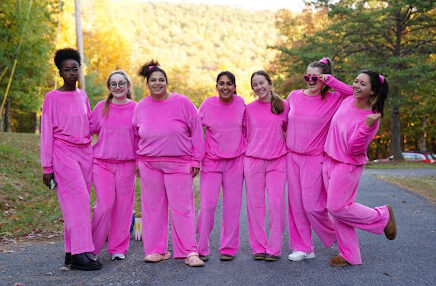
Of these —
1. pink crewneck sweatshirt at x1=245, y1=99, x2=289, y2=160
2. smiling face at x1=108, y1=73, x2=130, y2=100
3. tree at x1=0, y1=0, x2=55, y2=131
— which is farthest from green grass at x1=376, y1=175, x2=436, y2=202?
tree at x1=0, y1=0, x2=55, y2=131

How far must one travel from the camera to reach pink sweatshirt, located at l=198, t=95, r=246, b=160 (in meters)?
5.84

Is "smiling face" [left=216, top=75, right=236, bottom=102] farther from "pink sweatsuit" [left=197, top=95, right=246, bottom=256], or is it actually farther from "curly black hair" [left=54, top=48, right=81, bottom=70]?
"curly black hair" [left=54, top=48, right=81, bottom=70]

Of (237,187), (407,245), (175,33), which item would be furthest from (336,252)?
(175,33)

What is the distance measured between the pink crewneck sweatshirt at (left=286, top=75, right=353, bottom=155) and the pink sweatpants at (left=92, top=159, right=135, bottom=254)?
6.59 feet

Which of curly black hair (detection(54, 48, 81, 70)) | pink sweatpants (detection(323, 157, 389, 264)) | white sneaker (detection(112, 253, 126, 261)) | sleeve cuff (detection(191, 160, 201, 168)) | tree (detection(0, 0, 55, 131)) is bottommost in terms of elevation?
white sneaker (detection(112, 253, 126, 261))

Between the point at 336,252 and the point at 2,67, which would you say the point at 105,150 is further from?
the point at 2,67

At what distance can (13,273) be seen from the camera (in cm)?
525

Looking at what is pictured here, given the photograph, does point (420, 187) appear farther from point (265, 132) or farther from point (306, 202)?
point (265, 132)

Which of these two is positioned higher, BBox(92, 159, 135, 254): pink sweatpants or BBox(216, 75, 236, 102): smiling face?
BBox(216, 75, 236, 102): smiling face

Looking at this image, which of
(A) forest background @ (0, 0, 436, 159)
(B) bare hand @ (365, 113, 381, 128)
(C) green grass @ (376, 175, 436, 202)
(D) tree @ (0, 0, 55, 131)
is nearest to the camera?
(B) bare hand @ (365, 113, 381, 128)

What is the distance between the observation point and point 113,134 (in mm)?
5777

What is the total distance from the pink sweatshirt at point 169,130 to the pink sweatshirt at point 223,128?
146mm

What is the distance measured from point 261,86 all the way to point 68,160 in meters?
2.41

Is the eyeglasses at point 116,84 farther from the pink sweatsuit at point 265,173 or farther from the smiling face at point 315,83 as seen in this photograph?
the smiling face at point 315,83
